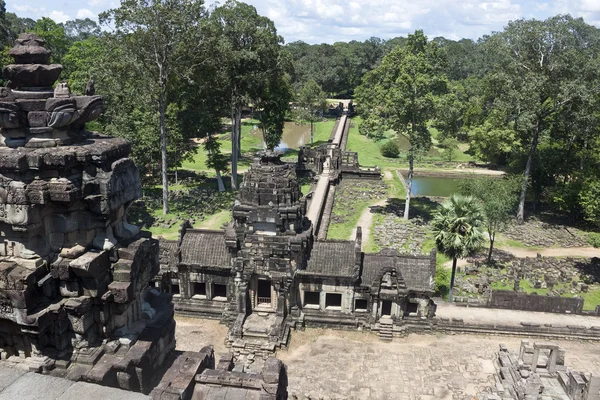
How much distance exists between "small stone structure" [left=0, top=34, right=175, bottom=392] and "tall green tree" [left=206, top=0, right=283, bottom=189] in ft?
122

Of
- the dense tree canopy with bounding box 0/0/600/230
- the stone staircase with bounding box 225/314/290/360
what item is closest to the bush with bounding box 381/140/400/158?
the dense tree canopy with bounding box 0/0/600/230

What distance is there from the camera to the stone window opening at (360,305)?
27891 mm

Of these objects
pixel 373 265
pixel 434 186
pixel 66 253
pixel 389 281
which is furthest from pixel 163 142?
pixel 434 186

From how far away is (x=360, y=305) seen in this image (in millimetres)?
28078

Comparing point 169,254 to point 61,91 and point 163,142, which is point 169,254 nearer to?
point 163,142

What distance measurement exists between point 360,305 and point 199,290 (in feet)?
31.6

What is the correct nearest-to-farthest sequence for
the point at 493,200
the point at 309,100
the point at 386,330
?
the point at 386,330 < the point at 493,200 < the point at 309,100

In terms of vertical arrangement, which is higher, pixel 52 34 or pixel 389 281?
pixel 52 34

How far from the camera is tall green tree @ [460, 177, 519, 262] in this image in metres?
36.3

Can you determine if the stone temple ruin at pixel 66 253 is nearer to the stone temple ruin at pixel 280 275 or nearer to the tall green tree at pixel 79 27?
the stone temple ruin at pixel 280 275

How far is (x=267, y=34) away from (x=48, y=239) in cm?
4278

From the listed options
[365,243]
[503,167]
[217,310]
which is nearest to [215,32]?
[365,243]

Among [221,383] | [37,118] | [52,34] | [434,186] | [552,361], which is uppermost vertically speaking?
[52,34]

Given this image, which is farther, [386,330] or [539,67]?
[539,67]
